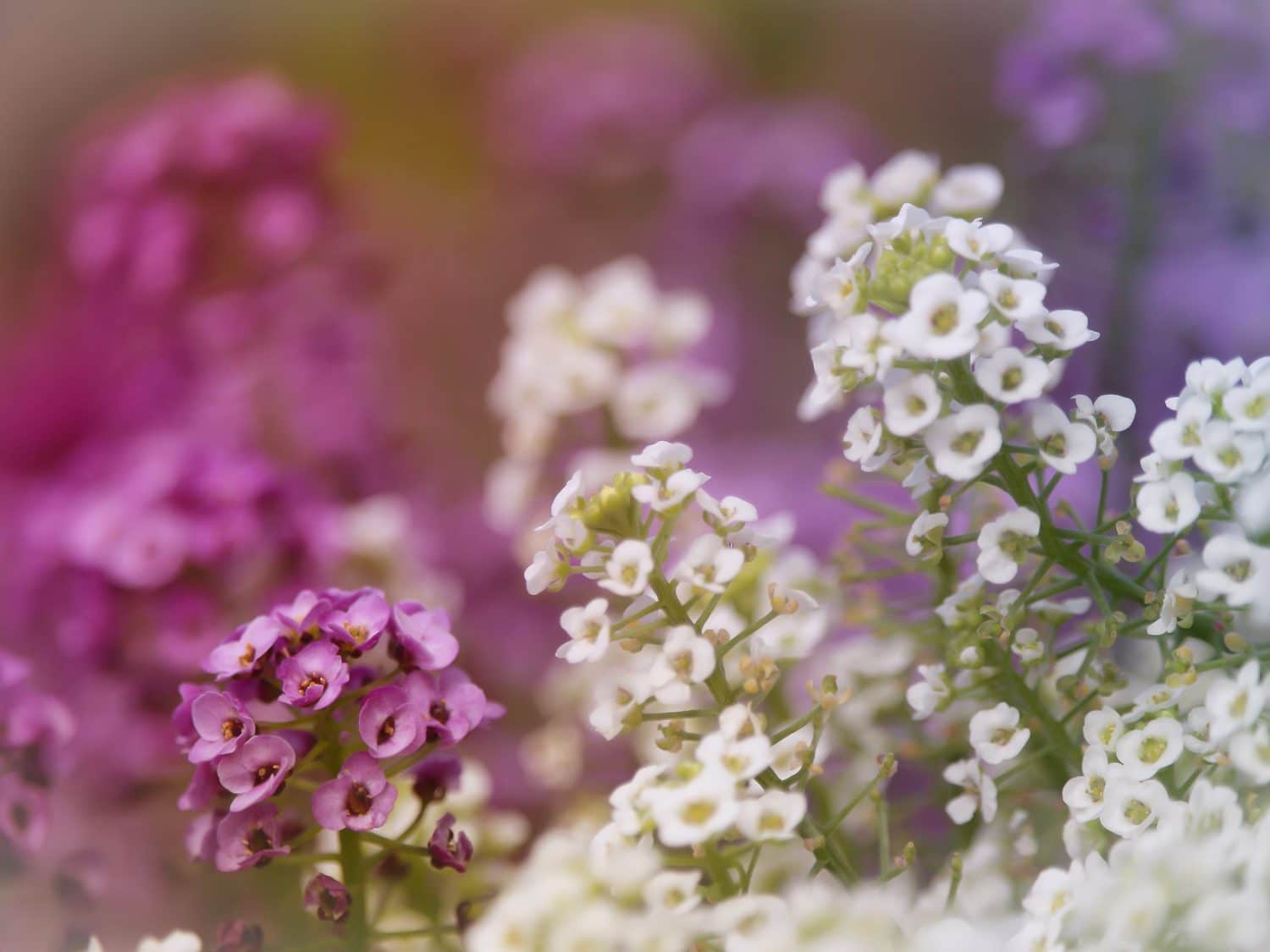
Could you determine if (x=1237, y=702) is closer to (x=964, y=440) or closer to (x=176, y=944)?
(x=964, y=440)

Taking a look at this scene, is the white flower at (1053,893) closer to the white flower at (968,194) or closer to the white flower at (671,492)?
the white flower at (671,492)

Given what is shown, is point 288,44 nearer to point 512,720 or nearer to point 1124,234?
point 512,720

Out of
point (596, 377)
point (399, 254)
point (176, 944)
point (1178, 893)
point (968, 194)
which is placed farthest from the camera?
point (399, 254)

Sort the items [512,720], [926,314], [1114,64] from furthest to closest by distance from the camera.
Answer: [512,720] < [1114,64] < [926,314]

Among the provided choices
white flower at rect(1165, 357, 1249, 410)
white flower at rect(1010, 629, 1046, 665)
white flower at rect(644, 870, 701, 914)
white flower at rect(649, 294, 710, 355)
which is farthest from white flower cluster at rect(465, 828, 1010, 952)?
white flower at rect(649, 294, 710, 355)

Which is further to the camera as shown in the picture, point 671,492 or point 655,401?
point 655,401

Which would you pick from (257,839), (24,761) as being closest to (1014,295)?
(257,839)

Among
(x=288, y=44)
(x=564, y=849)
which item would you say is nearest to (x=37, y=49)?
(x=288, y=44)

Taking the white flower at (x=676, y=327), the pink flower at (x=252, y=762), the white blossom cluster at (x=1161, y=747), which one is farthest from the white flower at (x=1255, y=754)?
the white flower at (x=676, y=327)
